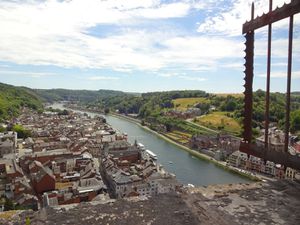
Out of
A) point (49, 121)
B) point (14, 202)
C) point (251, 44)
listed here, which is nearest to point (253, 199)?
point (251, 44)

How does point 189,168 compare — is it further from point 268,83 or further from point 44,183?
point 268,83

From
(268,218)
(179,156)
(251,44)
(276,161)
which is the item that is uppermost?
(251,44)

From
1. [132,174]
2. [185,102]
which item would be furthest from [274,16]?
[185,102]

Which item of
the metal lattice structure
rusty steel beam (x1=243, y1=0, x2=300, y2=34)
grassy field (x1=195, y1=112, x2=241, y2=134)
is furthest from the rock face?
grassy field (x1=195, y1=112, x2=241, y2=134)

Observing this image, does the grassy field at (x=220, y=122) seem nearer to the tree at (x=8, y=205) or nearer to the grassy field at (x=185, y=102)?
the grassy field at (x=185, y=102)

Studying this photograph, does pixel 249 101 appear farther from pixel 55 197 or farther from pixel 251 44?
pixel 55 197

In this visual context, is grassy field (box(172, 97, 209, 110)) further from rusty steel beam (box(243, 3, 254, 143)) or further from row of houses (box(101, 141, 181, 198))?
rusty steel beam (box(243, 3, 254, 143))

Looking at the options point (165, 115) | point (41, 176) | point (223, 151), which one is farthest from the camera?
point (165, 115)

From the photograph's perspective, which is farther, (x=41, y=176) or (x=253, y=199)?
(x=41, y=176)
